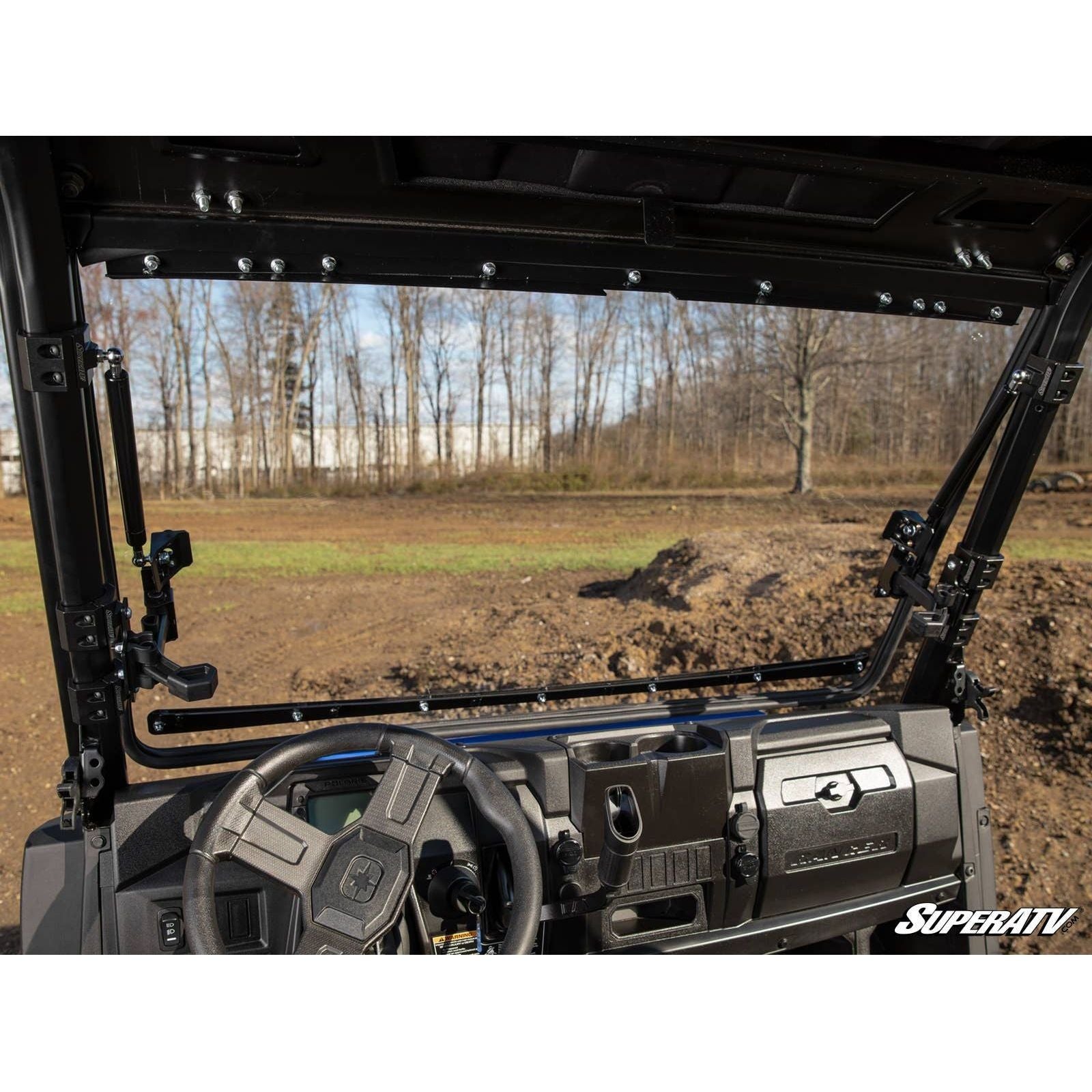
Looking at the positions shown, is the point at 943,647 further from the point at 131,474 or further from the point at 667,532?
the point at 667,532

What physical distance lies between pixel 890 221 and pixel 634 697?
147 cm

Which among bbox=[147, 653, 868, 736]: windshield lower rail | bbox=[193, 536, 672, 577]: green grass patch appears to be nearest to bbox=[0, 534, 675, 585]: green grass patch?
bbox=[193, 536, 672, 577]: green grass patch

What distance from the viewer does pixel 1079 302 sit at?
7.01 feet

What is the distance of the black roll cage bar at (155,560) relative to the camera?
1516mm

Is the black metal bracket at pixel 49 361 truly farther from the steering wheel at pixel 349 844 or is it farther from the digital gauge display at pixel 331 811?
the digital gauge display at pixel 331 811

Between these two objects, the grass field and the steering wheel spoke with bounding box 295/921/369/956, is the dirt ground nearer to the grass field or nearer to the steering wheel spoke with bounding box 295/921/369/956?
the grass field

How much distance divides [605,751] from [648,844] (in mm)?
232

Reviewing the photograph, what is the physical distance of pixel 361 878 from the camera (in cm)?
148

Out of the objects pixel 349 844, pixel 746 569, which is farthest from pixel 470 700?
pixel 746 569

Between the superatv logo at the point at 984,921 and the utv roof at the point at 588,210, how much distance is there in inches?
63.9

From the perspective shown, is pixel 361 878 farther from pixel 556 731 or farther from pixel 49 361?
pixel 49 361

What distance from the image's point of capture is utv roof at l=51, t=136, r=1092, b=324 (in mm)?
1515

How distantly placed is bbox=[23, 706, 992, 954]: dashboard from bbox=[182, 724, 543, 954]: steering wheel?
10 centimetres

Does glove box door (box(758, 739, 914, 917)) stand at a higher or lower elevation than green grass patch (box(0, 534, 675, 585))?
higher
